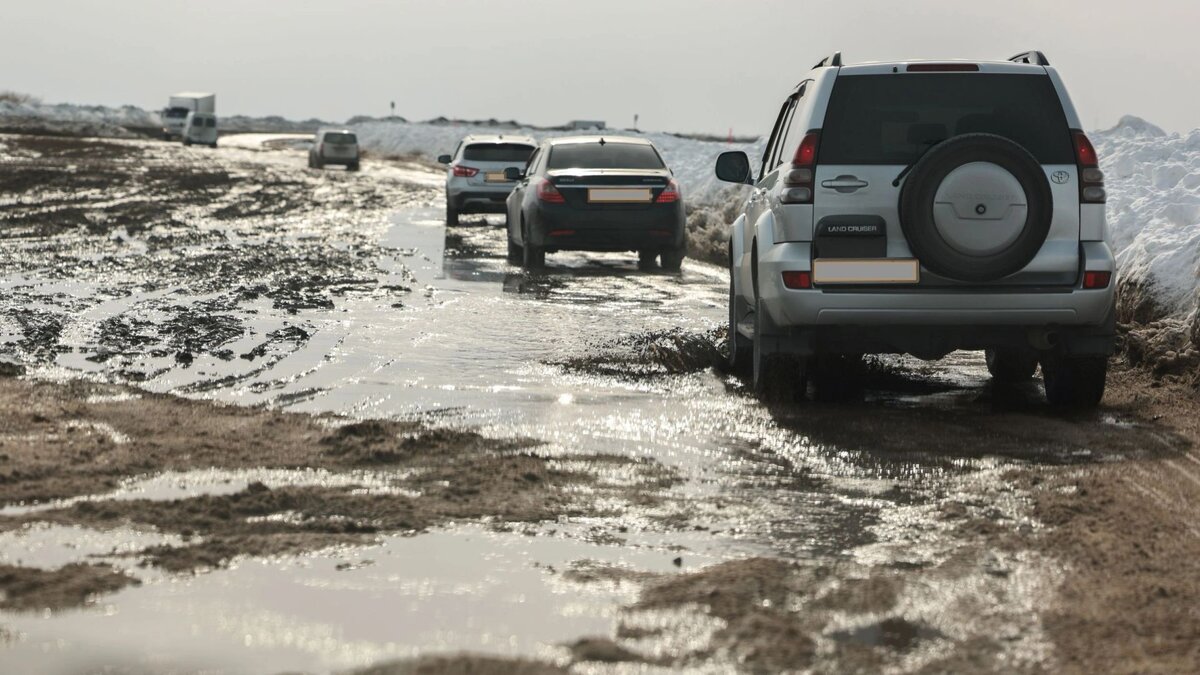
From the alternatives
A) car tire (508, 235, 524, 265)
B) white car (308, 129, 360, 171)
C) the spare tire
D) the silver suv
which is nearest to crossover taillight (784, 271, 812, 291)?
the silver suv

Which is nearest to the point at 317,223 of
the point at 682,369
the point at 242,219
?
the point at 242,219

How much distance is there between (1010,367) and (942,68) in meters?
2.39

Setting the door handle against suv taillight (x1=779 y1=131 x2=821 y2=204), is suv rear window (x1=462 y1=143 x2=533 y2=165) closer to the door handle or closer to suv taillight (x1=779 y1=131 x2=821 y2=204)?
suv taillight (x1=779 y1=131 x2=821 y2=204)

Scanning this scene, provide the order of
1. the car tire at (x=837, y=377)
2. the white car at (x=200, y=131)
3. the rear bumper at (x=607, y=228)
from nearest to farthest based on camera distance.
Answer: the car tire at (x=837, y=377) < the rear bumper at (x=607, y=228) < the white car at (x=200, y=131)

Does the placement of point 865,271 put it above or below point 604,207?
above

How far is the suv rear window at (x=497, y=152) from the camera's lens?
2683cm

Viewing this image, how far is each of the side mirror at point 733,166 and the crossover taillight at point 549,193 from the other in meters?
7.89

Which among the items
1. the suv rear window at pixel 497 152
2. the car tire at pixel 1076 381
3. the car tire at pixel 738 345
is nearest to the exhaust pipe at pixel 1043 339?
the car tire at pixel 1076 381

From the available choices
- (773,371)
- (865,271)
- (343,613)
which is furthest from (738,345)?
(343,613)

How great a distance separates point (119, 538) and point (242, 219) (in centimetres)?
2079

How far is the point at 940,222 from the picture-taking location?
8000 millimetres

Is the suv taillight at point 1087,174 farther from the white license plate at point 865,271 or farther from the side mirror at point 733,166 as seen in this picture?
the side mirror at point 733,166

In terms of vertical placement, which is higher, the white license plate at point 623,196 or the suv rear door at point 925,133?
the suv rear door at point 925,133

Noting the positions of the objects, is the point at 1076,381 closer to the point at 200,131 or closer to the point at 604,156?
the point at 604,156
